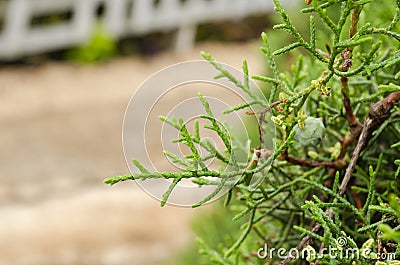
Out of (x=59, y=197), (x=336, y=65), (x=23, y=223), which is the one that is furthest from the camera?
(x=59, y=197)

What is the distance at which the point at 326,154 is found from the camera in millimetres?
882

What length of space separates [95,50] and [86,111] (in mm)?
1161

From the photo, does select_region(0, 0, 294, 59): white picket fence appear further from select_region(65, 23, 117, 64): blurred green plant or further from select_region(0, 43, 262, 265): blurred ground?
select_region(0, 43, 262, 265): blurred ground

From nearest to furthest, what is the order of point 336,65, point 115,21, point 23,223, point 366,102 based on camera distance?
point 336,65
point 366,102
point 23,223
point 115,21

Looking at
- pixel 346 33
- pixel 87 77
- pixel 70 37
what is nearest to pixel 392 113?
pixel 346 33

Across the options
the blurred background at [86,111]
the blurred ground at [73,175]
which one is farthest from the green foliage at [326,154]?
the blurred ground at [73,175]

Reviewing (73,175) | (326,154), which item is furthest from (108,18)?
(326,154)

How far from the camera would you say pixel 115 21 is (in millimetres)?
7465

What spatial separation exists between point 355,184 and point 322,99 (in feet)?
0.38

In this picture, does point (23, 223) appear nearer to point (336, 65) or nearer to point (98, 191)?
point (98, 191)

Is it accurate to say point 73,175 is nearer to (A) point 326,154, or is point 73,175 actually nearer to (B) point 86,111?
(B) point 86,111

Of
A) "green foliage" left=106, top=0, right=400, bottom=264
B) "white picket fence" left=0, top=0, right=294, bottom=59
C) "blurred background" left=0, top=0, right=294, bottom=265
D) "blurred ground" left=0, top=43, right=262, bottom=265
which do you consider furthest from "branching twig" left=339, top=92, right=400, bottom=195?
"white picket fence" left=0, top=0, right=294, bottom=59

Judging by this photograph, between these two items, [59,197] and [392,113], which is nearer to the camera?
[392,113]

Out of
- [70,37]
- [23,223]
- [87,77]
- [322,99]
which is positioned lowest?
[322,99]
